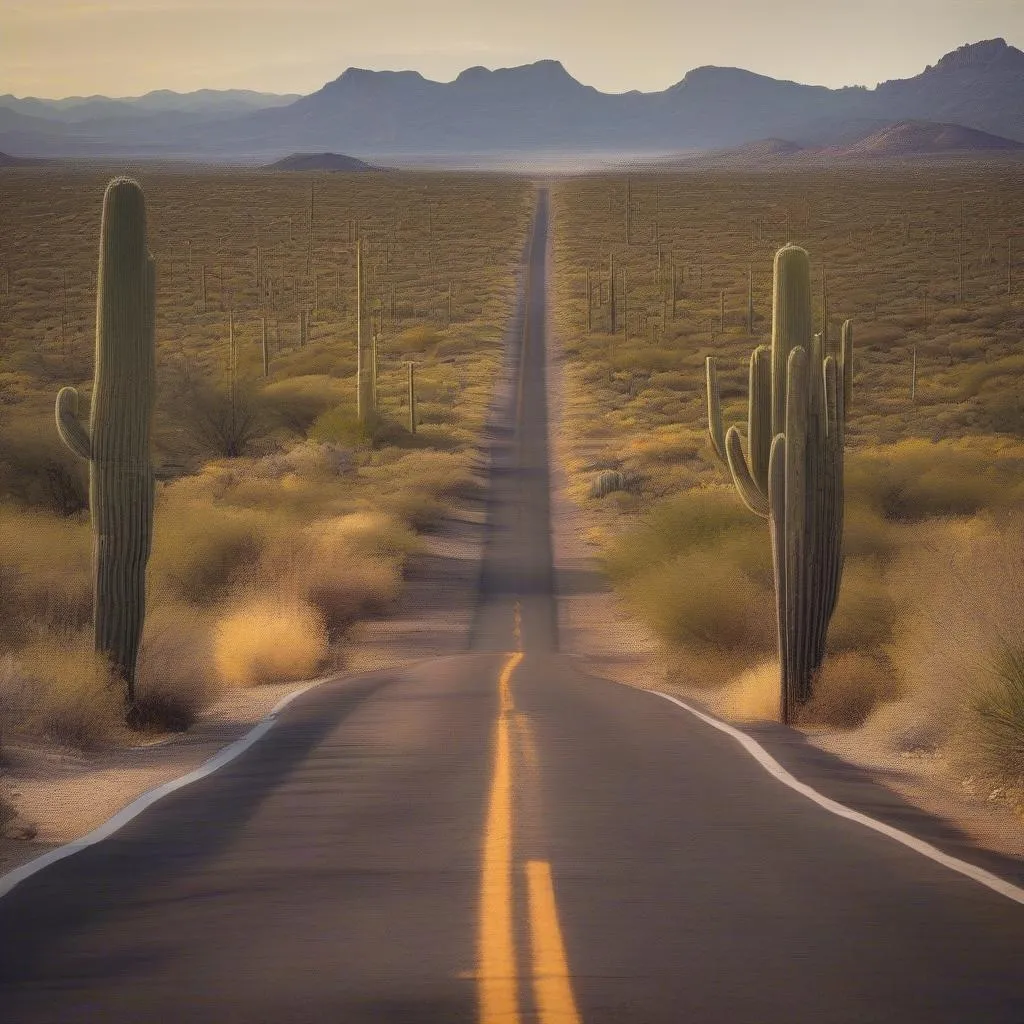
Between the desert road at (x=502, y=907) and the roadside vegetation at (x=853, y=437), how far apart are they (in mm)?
3559

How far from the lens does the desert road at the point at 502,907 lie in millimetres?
5871


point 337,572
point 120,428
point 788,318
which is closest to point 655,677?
point 788,318

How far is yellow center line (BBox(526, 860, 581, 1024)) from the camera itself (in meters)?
5.63

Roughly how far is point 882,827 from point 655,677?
581 inches

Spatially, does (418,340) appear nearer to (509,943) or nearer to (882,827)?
(882,827)

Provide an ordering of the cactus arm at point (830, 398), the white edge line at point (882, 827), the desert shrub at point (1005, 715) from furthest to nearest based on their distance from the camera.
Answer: the cactus arm at point (830, 398) → the desert shrub at point (1005, 715) → the white edge line at point (882, 827)

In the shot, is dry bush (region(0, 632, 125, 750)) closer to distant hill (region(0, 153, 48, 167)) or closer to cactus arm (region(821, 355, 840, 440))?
cactus arm (region(821, 355, 840, 440))

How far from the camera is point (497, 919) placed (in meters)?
7.24

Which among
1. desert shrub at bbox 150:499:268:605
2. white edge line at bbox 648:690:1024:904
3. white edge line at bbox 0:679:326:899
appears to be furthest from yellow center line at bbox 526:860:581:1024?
desert shrub at bbox 150:499:268:605

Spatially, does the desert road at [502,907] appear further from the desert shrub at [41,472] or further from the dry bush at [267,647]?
the desert shrub at [41,472]

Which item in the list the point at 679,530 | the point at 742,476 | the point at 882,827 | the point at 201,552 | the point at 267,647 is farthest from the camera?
the point at 679,530

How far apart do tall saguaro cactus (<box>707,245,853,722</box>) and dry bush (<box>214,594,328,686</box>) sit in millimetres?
8109

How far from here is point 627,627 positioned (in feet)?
99.8

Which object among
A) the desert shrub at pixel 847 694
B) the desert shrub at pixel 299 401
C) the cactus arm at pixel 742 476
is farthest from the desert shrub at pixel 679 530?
the desert shrub at pixel 299 401
